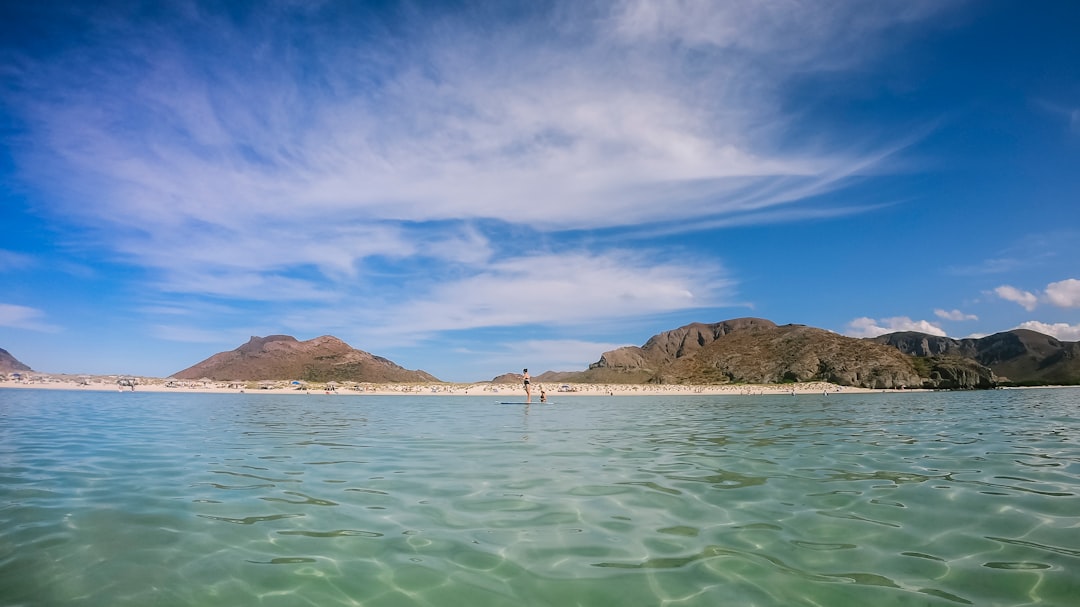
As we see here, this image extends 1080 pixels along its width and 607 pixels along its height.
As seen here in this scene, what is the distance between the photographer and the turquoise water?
5344 mm

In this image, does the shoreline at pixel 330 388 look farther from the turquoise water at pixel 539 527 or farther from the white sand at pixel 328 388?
the turquoise water at pixel 539 527

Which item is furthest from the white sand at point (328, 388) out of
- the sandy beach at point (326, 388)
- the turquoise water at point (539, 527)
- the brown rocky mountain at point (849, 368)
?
the turquoise water at point (539, 527)

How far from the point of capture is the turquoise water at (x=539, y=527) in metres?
5.34

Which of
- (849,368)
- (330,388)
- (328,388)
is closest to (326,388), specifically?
(328,388)

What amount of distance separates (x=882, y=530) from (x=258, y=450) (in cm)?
1508

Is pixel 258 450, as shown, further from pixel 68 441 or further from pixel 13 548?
pixel 13 548

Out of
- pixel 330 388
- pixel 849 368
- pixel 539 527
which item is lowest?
pixel 539 527

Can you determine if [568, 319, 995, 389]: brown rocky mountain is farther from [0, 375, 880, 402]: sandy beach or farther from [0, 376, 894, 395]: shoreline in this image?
[0, 375, 880, 402]: sandy beach

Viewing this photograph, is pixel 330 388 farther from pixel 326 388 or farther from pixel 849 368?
pixel 849 368

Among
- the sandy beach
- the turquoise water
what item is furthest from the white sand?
the turquoise water

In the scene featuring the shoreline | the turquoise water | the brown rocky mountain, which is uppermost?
the brown rocky mountain

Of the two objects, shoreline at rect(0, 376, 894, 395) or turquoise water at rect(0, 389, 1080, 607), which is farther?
shoreline at rect(0, 376, 894, 395)

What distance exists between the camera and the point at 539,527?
24.6ft

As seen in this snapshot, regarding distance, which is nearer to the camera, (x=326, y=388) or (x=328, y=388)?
(x=328, y=388)
